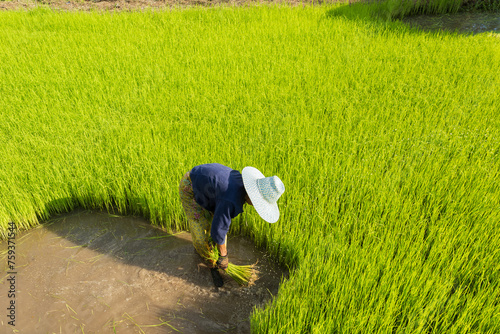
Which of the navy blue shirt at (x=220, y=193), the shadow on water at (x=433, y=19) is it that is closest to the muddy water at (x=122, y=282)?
the navy blue shirt at (x=220, y=193)

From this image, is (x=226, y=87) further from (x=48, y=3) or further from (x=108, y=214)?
(x=48, y=3)

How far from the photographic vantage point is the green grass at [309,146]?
68.1 inches

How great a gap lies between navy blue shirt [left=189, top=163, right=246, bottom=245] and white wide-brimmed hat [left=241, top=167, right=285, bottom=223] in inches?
4.5

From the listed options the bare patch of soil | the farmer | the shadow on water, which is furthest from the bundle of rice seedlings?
the bare patch of soil

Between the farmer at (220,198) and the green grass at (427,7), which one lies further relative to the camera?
the green grass at (427,7)

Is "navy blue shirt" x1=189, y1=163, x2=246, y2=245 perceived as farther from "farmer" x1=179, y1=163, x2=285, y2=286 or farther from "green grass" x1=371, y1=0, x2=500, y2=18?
"green grass" x1=371, y1=0, x2=500, y2=18

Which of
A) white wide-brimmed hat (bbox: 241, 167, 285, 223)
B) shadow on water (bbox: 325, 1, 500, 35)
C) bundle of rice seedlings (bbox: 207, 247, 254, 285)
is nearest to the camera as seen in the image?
white wide-brimmed hat (bbox: 241, 167, 285, 223)

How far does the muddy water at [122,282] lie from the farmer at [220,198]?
200 mm

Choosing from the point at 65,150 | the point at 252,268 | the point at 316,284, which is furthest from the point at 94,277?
the point at 316,284

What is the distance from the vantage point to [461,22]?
5.86 metres

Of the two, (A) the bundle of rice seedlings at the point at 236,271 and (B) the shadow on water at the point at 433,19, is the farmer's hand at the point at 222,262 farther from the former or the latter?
(B) the shadow on water at the point at 433,19

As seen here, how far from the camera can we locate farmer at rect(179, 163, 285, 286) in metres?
1.61

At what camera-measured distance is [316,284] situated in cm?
177

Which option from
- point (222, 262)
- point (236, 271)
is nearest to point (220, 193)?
point (222, 262)
